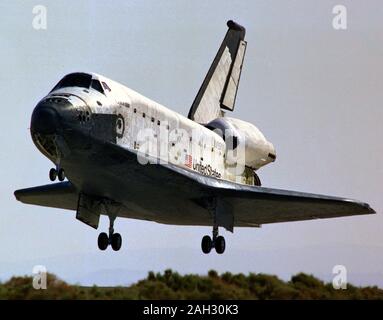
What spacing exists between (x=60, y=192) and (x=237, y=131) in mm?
4478

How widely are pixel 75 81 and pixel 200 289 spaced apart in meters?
4.64

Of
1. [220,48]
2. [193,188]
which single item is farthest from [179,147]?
[220,48]

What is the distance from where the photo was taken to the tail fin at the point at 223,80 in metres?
27.1

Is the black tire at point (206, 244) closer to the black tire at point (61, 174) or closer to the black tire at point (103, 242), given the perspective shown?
the black tire at point (103, 242)

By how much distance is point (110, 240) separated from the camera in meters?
22.1

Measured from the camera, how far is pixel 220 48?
29.5 metres

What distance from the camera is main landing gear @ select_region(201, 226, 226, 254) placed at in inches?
844

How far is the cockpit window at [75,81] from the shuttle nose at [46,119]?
133 centimetres

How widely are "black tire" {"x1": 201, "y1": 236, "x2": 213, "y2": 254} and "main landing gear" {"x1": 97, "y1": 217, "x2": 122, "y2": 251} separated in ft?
6.17

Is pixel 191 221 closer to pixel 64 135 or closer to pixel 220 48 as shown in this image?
pixel 64 135

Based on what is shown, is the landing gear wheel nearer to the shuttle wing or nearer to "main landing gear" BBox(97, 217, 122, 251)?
the shuttle wing

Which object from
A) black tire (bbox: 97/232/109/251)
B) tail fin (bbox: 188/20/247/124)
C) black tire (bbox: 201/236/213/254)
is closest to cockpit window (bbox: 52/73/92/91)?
black tire (bbox: 97/232/109/251)

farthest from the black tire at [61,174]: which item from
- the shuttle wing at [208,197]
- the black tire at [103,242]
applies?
the black tire at [103,242]
